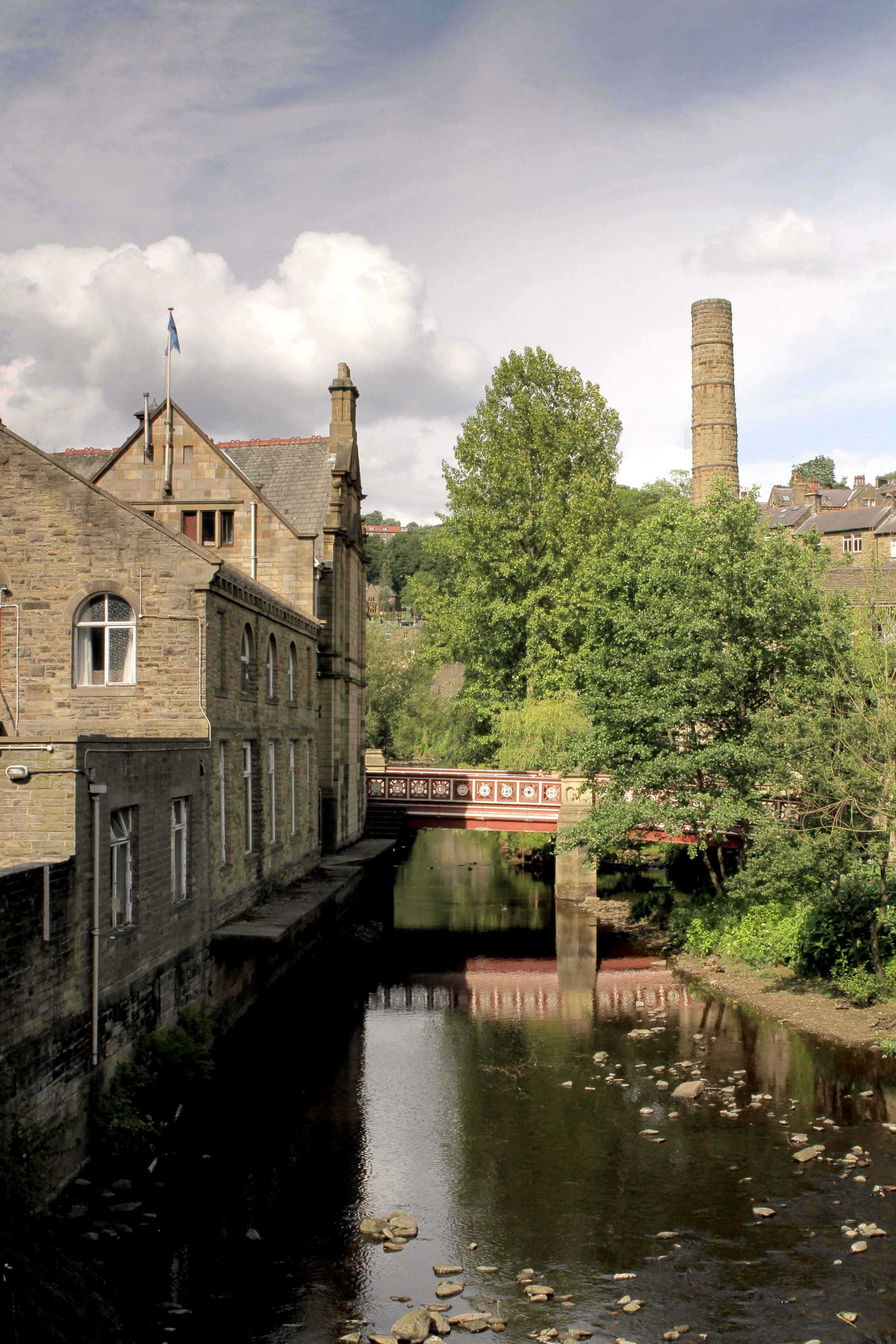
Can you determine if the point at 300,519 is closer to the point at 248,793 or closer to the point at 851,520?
the point at 248,793

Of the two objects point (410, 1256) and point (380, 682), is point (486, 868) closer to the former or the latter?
point (380, 682)

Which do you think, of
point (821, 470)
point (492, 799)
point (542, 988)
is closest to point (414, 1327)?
point (542, 988)

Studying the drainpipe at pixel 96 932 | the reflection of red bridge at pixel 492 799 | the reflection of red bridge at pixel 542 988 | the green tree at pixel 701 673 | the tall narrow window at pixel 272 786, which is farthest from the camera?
the reflection of red bridge at pixel 492 799

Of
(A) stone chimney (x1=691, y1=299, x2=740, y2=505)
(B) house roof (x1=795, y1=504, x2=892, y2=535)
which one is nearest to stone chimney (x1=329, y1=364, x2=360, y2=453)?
(A) stone chimney (x1=691, y1=299, x2=740, y2=505)

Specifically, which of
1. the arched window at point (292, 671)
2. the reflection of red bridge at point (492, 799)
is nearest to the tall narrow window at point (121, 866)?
the arched window at point (292, 671)

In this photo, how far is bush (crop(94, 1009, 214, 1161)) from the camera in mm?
13391

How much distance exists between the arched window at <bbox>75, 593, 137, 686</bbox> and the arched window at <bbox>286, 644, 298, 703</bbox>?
728 centimetres

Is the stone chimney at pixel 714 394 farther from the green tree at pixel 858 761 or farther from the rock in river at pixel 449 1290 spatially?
the rock in river at pixel 449 1290

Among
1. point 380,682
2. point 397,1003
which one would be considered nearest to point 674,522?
point 397,1003

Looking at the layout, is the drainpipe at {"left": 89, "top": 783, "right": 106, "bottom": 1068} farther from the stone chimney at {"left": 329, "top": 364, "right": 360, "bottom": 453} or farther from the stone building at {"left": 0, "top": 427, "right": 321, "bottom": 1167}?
the stone chimney at {"left": 329, "top": 364, "right": 360, "bottom": 453}

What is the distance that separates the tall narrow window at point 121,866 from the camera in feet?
47.2

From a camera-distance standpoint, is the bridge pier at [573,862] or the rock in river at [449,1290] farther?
the bridge pier at [573,862]

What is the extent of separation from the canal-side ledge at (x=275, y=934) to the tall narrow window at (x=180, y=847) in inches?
63.2

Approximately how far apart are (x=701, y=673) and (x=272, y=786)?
400 inches
